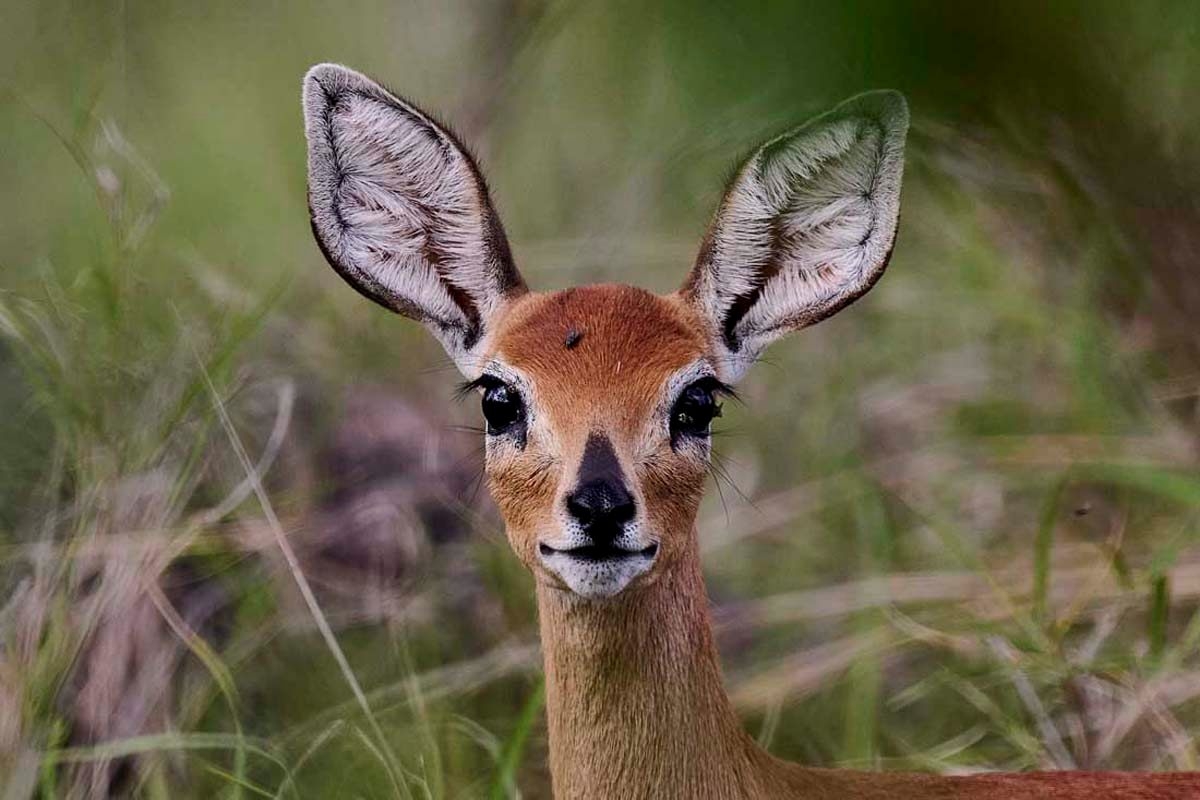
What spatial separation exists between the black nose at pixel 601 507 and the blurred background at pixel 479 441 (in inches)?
44.6

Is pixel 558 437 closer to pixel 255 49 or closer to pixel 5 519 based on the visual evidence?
pixel 5 519

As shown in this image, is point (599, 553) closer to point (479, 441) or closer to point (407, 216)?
point (407, 216)

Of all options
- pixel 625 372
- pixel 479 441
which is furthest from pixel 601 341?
pixel 479 441

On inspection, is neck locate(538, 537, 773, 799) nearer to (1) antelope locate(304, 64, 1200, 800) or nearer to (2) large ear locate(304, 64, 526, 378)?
(1) antelope locate(304, 64, 1200, 800)

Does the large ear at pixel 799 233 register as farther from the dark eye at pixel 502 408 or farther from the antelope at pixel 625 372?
the dark eye at pixel 502 408

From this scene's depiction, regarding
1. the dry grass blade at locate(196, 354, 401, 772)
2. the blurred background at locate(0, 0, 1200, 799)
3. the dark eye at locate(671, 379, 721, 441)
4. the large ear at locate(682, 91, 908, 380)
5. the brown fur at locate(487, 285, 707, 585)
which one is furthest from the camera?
the blurred background at locate(0, 0, 1200, 799)

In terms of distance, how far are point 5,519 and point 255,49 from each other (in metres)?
2.76

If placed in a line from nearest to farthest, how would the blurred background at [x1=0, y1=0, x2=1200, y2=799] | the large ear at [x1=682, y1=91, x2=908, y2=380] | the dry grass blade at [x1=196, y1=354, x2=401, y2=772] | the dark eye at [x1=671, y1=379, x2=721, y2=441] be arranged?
the dark eye at [x1=671, y1=379, x2=721, y2=441], the large ear at [x1=682, y1=91, x2=908, y2=380], the dry grass blade at [x1=196, y1=354, x2=401, y2=772], the blurred background at [x1=0, y1=0, x2=1200, y2=799]

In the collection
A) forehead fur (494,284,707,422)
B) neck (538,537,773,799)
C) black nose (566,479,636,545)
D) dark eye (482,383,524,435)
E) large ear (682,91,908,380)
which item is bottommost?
neck (538,537,773,799)

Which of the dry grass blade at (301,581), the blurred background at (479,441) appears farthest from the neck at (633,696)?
the dry grass blade at (301,581)

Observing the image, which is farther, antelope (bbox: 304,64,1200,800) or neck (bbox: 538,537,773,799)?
neck (bbox: 538,537,773,799)

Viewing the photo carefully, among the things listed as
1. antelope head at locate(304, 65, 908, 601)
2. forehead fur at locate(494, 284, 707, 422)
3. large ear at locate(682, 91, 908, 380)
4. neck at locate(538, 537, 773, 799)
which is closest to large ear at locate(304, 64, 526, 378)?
antelope head at locate(304, 65, 908, 601)

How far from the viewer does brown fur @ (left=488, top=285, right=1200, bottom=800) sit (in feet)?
11.2

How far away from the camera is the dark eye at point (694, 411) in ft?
11.4
